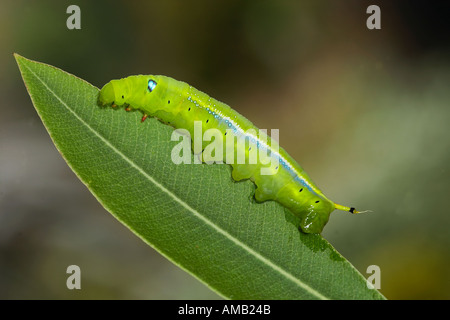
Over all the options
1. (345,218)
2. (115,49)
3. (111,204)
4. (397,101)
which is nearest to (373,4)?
(397,101)

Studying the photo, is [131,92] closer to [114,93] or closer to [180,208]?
[114,93]

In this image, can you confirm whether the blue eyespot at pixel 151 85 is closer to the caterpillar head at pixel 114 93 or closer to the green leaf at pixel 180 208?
the caterpillar head at pixel 114 93

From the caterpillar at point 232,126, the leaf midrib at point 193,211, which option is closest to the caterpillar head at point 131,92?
the caterpillar at point 232,126

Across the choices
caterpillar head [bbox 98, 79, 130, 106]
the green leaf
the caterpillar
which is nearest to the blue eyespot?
the caterpillar

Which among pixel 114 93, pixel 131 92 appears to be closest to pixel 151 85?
pixel 131 92

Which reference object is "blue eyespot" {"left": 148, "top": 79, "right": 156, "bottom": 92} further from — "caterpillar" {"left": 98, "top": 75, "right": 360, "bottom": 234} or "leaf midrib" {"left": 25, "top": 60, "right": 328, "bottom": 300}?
"leaf midrib" {"left": 25, "top": 60, "right": 328, "bottom": 300}
